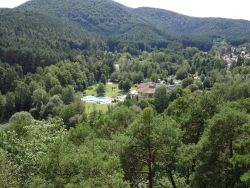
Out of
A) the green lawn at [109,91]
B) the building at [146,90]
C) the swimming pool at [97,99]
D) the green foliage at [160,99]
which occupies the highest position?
the green foliage at [160,99]

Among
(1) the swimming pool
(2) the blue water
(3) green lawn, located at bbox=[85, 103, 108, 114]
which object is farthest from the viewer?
(2) the blue water

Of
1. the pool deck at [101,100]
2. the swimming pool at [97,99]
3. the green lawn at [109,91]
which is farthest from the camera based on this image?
the green lawn at [109,91]

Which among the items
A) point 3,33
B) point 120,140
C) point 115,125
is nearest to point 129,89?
point 3,33

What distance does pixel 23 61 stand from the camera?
131m

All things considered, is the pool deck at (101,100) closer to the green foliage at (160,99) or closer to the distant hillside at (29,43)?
the green foliage at (160,99)

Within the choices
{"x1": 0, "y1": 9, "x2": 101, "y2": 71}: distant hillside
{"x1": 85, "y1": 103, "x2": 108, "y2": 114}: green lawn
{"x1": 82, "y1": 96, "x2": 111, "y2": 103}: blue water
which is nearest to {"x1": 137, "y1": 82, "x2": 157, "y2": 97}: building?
{"x1": 82, "y1": 96, "x2": 111, "y2": 103}: blue water

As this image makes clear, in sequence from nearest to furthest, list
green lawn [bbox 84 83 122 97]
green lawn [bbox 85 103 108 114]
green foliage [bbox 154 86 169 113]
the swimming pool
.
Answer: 1. green foliage [bbox 154 86 169 113]
2. green lawn [bbox 85 103 108 114]
3. the swimming pool
4. green lawn [bbox 84 83 122 97]

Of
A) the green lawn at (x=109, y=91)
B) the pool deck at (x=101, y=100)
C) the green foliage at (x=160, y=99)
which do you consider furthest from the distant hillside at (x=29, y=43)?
the green foliage at (x=160, y=99)

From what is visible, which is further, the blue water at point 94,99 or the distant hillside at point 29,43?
the distant hillside at point 29,43

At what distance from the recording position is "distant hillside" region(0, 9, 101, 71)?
5167 inches

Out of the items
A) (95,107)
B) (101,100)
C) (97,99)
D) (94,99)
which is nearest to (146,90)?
(101,100)

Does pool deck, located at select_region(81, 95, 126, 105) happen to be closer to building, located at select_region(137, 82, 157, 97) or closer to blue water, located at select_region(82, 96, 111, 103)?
blue water, located at select_region(82, 96, 111, 103)

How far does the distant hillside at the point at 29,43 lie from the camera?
431 ft

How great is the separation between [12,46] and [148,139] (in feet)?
404
